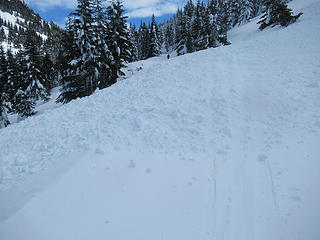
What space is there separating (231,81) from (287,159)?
16.1ft

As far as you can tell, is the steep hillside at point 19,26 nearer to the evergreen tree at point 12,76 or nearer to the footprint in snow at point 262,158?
the evergreen tree at point 12,76

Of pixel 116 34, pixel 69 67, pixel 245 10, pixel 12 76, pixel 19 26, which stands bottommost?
pixel 69 67

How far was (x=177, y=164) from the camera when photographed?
516 cm

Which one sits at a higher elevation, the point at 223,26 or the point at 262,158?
the point at 223,26

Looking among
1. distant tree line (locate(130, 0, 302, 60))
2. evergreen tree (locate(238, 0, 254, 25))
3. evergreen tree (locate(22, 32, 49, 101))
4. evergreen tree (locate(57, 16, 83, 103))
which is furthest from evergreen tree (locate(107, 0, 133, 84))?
evergreen tree (locate(238, 0, 254, 25))

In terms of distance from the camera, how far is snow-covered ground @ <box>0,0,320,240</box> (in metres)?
3.70

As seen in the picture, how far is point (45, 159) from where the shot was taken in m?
5.49

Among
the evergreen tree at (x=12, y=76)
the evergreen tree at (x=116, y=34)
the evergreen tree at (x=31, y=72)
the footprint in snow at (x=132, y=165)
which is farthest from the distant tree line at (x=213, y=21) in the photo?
the evergreen tree at (x=12, y=76)

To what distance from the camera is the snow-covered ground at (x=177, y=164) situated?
12.1 ft

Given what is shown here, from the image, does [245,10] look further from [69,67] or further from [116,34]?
[69,67]

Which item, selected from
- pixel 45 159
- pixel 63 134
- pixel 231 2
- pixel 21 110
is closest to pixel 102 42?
pixel 21 110

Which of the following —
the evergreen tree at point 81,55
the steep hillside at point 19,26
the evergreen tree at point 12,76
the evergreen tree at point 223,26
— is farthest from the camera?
the steep hillside at point 19,26

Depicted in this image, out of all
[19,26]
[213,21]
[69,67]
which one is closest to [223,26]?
[213,21]

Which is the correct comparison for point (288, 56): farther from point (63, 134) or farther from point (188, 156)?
point (63, 134)
